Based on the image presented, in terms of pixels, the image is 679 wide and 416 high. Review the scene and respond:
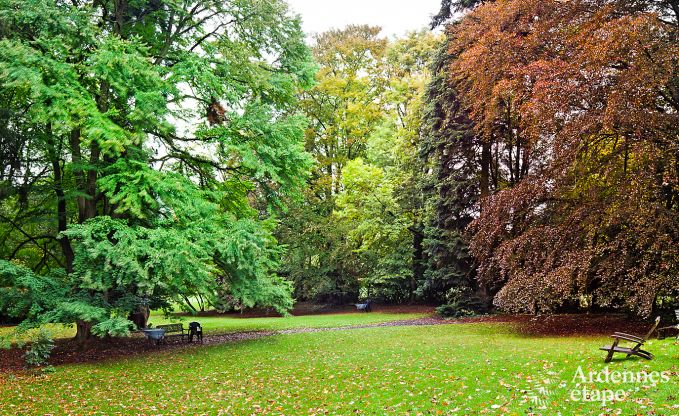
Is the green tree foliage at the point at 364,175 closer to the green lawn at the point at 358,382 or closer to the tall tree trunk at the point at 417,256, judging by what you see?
the tall tree trunk at the point at 417,256

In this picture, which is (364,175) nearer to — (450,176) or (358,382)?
(450,176)

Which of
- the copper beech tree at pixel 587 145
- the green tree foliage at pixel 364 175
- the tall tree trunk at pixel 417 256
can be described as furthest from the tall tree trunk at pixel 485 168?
the tall tree trunk at pixel 417 256

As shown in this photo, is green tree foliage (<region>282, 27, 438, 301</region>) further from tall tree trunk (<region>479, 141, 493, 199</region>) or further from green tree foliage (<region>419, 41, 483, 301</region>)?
tall tree trunk (<region>479, 141, 493, 199</region>)

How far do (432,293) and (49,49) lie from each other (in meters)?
24.6

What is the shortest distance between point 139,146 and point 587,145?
14203mm

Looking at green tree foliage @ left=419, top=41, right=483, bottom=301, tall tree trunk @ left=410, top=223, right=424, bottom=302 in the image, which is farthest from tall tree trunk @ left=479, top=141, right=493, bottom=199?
tall tree trunk @ left=410, top=223, right=424, bottom=302

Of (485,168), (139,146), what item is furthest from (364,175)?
(139,146)

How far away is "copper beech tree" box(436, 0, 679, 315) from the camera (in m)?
13.3

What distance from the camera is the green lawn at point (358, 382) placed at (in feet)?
23.8

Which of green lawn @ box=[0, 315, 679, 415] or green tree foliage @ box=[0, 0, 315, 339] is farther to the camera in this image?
green tree foliage @ box=[0, 0, 315, 339]

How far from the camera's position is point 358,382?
962cm

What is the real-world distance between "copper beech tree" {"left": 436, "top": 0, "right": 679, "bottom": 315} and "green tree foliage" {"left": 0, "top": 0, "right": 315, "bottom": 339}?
7.54 metres

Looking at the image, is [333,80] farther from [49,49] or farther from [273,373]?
[273,373]

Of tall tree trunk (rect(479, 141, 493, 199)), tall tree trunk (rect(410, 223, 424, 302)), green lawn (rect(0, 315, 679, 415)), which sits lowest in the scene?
green lawn (rect(0, 315, 679, 415))
